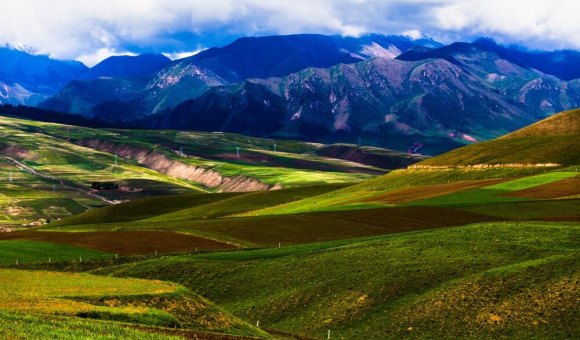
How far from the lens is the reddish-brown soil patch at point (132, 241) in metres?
99.1

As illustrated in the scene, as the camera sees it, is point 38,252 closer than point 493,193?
Yes

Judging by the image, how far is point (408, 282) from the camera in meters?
66.8

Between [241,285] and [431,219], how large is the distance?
47.4 metres

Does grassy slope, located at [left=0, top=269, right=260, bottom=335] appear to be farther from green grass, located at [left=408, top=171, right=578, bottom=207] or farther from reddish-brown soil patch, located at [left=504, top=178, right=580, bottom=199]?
reddish-brown soil patch, located at [left=504, top=178, right=580, bottom=199]

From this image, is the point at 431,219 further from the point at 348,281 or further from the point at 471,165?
the point at 471,165

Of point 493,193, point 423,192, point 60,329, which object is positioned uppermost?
point 423,192

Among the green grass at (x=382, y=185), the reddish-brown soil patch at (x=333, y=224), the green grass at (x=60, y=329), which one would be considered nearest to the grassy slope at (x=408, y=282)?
the reddish-brown soil patch at (x=333, y=224)

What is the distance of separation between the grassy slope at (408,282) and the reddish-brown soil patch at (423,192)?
53.9 metres

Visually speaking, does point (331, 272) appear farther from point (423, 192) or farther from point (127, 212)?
point (127, 212)

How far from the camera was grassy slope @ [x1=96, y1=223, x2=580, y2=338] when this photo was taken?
A: 57.0 meters

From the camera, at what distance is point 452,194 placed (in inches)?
5546

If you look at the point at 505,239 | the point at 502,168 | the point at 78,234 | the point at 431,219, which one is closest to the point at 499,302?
the point at 505,239

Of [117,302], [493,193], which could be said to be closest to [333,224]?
[493,193]

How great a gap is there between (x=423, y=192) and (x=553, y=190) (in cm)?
2695
